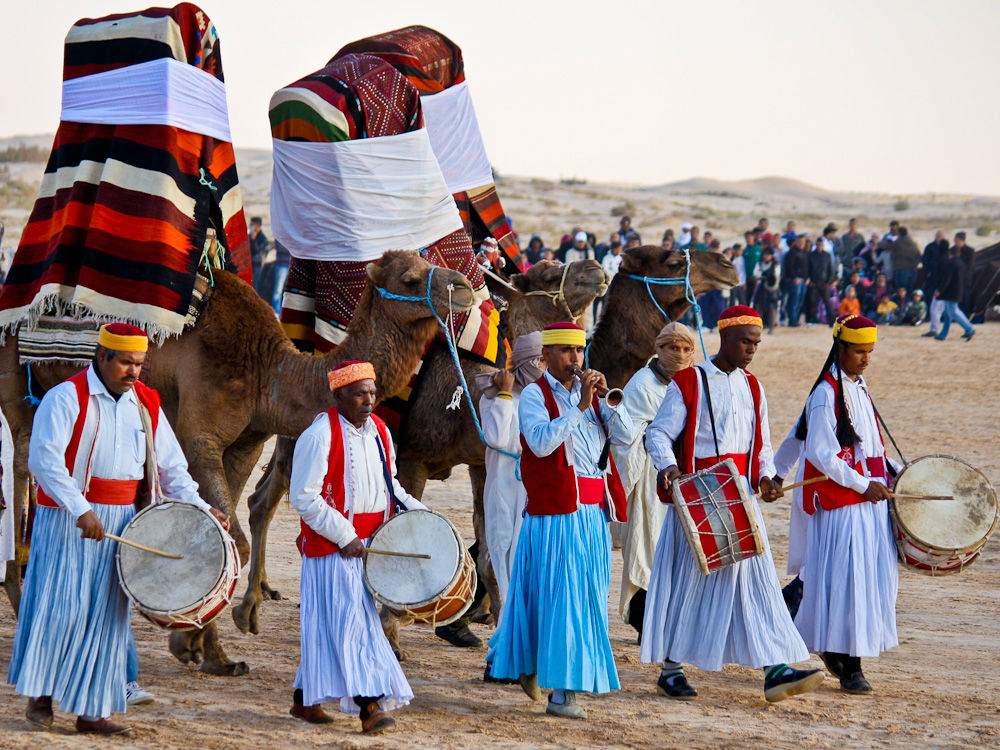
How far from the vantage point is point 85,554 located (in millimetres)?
5973

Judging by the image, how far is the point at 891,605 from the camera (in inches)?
291

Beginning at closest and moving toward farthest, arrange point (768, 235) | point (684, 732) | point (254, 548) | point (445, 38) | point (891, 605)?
point (684, 732), point (891, 605), point (254, 548), point (445, 38), point (768, 235)

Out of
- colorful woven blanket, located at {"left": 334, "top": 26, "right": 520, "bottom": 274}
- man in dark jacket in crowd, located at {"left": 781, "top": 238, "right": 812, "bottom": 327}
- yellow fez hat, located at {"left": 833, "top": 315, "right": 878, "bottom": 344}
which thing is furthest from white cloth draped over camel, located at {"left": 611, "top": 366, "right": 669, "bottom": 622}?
man in dark jacket in crowd, located at {"left": 781, "top": 238, "right": 812, "bottom": 327}

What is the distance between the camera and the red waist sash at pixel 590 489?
6.59 m

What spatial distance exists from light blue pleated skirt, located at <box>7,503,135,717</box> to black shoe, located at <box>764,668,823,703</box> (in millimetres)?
3107

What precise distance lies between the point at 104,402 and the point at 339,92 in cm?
348

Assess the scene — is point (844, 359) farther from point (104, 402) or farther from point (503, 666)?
point (104, 402)

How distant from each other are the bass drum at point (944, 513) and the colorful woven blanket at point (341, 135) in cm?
283

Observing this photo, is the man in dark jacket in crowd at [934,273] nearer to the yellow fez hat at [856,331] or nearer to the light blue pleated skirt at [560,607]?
the yellow fez hat at [856,331]

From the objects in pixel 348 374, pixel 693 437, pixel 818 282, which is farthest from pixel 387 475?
pixel 818 282

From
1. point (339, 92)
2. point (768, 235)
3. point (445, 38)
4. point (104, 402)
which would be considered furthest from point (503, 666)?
point (768, 235)

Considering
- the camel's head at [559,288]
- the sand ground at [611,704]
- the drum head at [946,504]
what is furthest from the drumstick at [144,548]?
the camel's head at [559,288]

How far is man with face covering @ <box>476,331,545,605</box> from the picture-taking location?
770 centimetres

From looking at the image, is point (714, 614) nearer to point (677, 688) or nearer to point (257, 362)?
point (677, 688)
